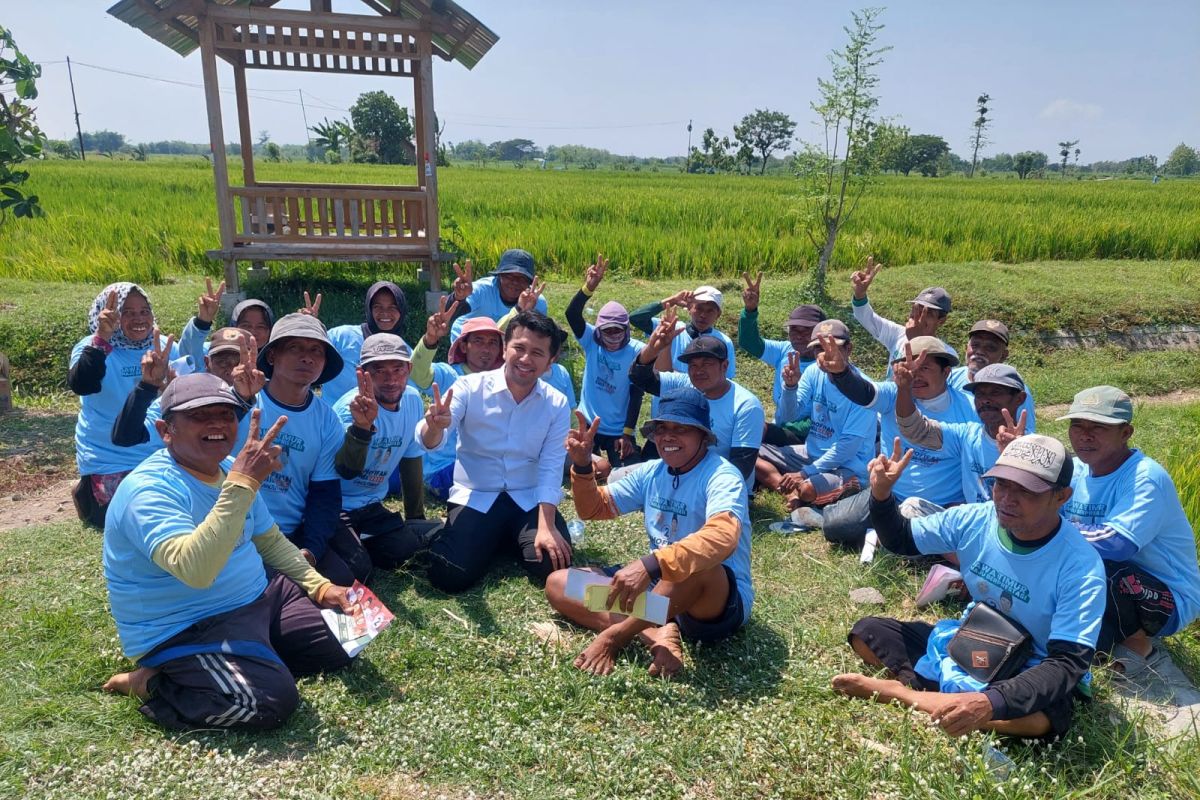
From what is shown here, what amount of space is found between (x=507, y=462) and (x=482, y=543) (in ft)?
1.64

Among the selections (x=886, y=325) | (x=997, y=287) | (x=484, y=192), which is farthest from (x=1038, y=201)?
(x=886, y=325)

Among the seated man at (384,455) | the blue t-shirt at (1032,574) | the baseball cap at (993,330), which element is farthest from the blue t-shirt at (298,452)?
the baseball cap at (993,330)

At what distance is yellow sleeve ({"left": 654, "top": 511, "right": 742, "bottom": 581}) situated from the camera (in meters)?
3.13

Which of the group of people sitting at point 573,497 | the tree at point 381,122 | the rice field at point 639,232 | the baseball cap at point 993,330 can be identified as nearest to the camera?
the group of people sitting at point 573,497

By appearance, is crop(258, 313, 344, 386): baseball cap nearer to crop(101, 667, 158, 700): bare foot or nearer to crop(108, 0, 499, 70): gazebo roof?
crop(101, 667, 158, 700): bare foot

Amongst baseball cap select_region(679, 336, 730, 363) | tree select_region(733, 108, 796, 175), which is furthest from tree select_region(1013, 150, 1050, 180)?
baseball cap select_region(679, 336, 730, 363)

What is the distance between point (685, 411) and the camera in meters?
3.41

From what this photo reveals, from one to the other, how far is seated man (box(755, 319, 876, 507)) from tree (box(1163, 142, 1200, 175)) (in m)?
106

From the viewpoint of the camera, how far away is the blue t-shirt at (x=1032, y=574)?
114 inches

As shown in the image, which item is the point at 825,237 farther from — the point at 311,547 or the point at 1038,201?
the point at 1038,201

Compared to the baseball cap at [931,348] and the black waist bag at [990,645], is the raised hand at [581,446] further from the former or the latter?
the baseball cap at [931,348]

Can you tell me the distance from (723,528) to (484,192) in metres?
17.1

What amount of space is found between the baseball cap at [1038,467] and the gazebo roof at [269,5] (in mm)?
7633

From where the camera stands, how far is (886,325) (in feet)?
21.0
